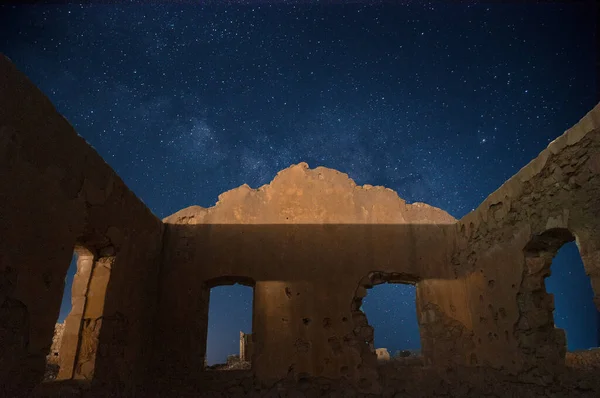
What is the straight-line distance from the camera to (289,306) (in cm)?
689

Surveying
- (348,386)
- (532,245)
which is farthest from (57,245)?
(532,245)

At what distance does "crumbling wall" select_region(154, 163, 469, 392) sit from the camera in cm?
666

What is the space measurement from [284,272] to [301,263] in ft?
1.14

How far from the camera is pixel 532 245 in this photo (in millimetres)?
5328

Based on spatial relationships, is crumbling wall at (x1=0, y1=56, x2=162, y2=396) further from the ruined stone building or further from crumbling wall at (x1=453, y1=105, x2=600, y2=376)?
crumbling wall at (x1=453, y1=105, x2=600, y2=376)

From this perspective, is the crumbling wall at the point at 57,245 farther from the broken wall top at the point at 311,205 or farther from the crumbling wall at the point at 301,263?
the broken wall top at the point at 311,205

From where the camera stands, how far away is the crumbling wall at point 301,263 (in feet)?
21.9

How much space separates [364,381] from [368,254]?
7.02 ft

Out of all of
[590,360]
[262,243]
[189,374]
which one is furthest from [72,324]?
[590,360]

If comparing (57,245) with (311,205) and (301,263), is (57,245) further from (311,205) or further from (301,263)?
(311,205)

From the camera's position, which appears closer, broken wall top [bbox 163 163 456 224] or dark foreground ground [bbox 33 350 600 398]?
dark foreground ground [bbox 33 350 600 398]

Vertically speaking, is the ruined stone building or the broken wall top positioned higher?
the broken wall top

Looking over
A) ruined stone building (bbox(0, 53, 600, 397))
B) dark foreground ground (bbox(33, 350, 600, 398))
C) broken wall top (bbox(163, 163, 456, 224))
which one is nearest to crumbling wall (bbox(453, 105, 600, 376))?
ruined stone building (bbox(0, 53, 600, 397))

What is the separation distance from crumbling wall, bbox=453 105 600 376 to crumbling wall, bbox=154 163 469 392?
0.88 m
